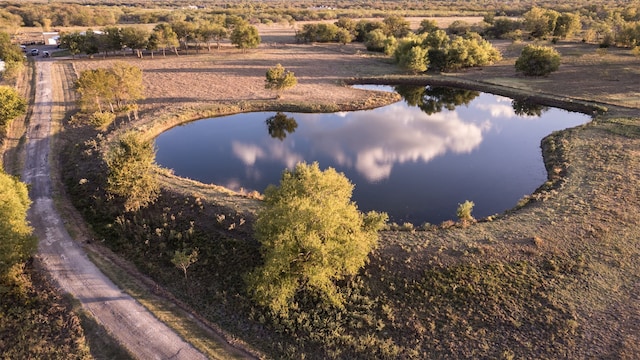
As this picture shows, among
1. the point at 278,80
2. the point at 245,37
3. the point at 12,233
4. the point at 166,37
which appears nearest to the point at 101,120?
the point at 278,80

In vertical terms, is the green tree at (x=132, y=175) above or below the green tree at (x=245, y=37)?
A: below

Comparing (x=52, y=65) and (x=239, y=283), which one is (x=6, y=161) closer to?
(x=239, y=283)

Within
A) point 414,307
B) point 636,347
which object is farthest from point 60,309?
point 636,347

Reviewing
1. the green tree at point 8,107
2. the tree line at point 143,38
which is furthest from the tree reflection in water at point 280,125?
the tree line at point 143,38

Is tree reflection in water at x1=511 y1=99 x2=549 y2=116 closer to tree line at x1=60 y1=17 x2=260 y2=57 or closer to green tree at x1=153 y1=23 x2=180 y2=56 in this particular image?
tree line at x1=60 y1=17 x2=260 y2=57

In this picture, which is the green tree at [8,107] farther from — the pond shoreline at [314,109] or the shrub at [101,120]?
the pond shoreline at [314,109]

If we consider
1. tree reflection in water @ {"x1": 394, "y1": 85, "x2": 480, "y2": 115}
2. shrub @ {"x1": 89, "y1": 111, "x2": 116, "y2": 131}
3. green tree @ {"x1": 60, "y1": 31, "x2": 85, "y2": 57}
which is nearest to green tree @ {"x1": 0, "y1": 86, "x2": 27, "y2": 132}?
shrub @ {"x1": 89, "y1": 111, "x2": 116, "y2": 131}
